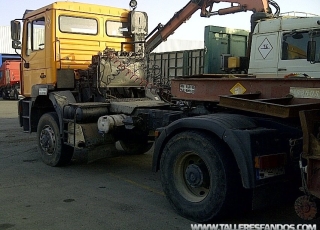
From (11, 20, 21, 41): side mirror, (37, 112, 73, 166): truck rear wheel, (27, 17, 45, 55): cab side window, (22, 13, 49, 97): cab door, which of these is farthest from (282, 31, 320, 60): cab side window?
(11, 20, 21, 41): side mirror

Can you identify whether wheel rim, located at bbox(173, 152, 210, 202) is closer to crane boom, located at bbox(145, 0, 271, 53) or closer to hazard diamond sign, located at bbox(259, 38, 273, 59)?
hazard diamond sign, located at bbox(259, 38, 273, 59)

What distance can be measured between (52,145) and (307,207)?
4910 millimetres

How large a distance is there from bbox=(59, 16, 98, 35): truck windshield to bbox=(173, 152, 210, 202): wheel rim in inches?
157

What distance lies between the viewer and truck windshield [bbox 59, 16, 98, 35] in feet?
24.0

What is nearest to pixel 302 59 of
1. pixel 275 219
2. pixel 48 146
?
pixel 275 219

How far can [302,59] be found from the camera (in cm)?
651

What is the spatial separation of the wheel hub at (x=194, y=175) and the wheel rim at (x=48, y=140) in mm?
3531

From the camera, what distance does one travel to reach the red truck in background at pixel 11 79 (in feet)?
95.7

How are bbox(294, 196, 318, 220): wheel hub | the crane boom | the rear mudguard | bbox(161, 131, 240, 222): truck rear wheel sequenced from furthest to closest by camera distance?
the crane boom, bbox(161, 131, 240, 222): truck rear wheel, the rear mudguard, bbox(294, 196, 318, 220): wheel hub

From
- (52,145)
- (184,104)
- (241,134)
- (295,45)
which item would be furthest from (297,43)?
(52,145)

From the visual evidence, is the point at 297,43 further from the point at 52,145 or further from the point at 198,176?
the point at 52,145

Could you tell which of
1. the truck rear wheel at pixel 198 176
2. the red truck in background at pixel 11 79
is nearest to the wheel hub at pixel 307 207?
the truck rear wheel at pixel 198 176

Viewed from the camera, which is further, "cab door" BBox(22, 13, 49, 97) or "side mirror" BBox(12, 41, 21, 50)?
"side mirror" BBox(12, 41, 21, 50)

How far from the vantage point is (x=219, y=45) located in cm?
1011
